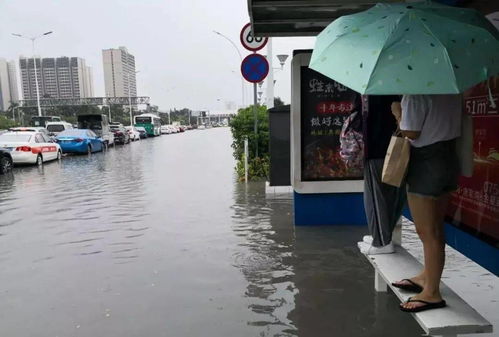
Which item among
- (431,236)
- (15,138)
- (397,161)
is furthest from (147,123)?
(431,236)

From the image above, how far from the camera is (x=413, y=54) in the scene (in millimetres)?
2523

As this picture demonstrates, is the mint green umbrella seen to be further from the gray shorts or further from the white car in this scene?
the white car

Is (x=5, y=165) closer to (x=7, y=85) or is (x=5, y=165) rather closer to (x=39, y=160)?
(x=39, y=160)

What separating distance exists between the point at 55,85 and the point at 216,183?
74.3 meters

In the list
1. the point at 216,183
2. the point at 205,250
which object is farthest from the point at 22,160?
the point at 205,250

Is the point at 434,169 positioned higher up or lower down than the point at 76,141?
higher up

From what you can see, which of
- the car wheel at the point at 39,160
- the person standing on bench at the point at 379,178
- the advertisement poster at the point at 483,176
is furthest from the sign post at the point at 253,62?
the car wheel at the point at 39,160

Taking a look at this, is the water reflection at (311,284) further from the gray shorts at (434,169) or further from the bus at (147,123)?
the bus at (147,123)

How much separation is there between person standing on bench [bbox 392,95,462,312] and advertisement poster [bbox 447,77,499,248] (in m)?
0.58

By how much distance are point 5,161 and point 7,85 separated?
70.0m

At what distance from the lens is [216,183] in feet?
37.8

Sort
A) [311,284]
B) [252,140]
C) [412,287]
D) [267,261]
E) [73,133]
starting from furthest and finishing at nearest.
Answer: [73,133]
[252,140]
[267,261]
[311,284]
[412,287]

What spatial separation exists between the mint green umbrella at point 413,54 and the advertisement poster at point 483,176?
30.2 inches

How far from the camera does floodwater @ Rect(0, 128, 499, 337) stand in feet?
12.3
